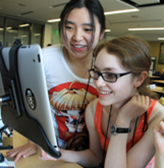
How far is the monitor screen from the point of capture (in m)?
0.59

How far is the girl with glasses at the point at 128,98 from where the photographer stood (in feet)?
3.07

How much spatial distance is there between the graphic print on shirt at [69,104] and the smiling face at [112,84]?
0.24 meters

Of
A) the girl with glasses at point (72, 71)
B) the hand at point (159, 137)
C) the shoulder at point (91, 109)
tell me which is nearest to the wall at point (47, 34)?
the girl with glasses at point (72, 71)

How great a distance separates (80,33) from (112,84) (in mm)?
343

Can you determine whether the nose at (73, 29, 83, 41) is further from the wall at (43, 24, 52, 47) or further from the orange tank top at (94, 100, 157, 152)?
the wall at (43, 24, 52, 47)

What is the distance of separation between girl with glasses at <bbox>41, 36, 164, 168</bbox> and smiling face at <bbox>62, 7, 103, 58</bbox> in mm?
78

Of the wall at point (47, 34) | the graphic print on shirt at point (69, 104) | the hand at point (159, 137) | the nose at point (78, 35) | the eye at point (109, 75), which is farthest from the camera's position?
the wall at point (47, 34)

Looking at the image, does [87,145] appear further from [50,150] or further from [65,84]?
[50,150]

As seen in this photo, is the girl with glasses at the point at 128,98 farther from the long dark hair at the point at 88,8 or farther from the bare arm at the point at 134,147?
the long dark hair at the point at 88,8

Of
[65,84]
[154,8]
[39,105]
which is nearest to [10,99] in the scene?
[39,105]

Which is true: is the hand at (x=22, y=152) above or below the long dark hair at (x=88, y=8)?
below

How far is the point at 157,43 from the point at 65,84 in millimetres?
15301

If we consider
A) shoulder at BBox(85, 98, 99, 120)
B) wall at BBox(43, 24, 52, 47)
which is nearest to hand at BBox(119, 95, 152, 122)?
shoulder at BBox(85, 98, 99, 120)

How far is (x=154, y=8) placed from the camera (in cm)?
580
